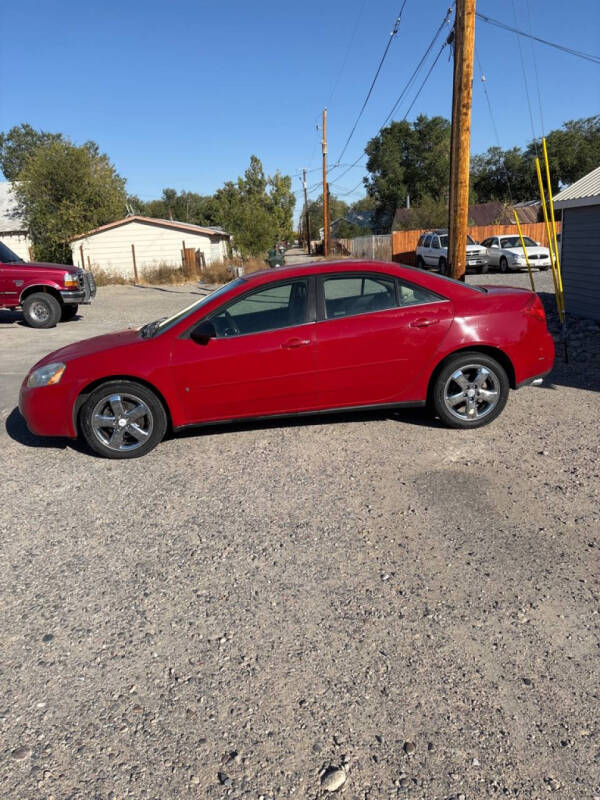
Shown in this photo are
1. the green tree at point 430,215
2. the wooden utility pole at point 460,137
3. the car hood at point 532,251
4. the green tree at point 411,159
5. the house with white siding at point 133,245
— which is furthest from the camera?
the green tree at point 411,159

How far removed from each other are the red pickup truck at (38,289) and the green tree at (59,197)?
20.5 metres

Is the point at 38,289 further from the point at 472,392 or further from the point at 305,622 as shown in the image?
the point at 305,622

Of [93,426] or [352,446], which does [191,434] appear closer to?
[93,426]

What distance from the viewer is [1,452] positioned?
18.8 ft

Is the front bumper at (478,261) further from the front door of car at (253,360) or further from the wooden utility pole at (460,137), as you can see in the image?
the front door of car at (253,360)

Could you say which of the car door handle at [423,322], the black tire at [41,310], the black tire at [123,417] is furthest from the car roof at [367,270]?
the black tire at [41,310]

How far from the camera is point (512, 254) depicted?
27656 mm

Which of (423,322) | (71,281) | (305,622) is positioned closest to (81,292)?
(71,281)

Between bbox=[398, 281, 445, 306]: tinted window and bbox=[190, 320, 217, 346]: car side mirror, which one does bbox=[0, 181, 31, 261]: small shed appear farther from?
bbox=[398, 281, 445, 306]: tinted window

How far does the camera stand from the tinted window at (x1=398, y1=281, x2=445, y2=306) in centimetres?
556

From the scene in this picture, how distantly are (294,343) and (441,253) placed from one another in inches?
959

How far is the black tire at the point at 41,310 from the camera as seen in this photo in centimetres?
1434

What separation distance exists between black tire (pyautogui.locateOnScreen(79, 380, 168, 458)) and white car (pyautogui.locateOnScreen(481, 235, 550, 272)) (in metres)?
24.9

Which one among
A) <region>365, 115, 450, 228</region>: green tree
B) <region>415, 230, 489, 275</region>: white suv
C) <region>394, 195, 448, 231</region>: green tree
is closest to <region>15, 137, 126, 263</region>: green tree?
<region>415, 230, 489, 275</region>: white suv
